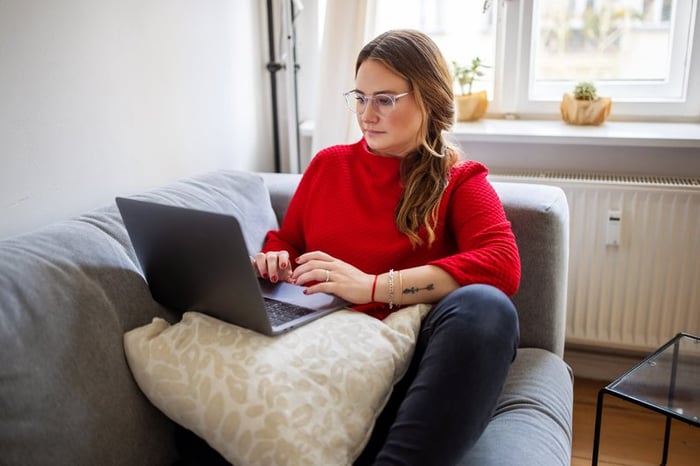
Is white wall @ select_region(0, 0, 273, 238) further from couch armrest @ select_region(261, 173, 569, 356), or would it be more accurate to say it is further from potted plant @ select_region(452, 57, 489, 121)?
couch armrest @ select_region(261, 173, 569, 356)

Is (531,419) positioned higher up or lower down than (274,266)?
lower down

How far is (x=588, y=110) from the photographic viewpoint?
1.99 m

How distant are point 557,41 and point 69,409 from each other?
5.98ft

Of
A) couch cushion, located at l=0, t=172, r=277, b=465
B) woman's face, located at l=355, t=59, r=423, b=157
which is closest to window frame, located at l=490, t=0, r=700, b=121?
woman's face, located at l=355, t=59, r=423, b=157

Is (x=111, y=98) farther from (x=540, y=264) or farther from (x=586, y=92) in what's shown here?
(x=586, y=92)

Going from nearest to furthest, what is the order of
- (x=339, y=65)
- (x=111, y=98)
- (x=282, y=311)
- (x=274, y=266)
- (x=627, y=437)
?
(x=282, y=311) < (x=274, y=266) < (x=111, y=98) < (x=627, y=437) < (x=339, y=65)

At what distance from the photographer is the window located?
1.97 m

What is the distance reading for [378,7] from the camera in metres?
1.89

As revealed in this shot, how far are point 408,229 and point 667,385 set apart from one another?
66cm

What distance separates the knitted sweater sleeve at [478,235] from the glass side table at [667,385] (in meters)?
0.32

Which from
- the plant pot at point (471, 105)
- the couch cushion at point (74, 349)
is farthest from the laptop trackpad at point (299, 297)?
the plant pot at point (471, 105)

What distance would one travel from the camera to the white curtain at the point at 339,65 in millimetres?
1870

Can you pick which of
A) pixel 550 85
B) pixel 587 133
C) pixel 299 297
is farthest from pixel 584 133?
pixel 299 297

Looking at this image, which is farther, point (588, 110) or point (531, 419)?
point (588, 110)
